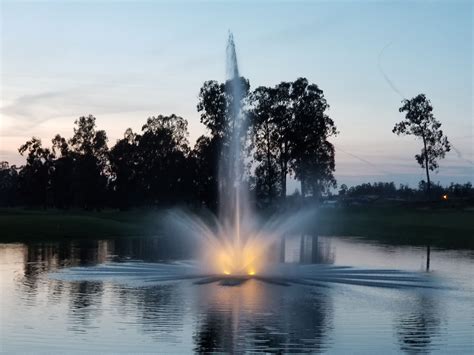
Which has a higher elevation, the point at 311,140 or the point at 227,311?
the point at 311,140

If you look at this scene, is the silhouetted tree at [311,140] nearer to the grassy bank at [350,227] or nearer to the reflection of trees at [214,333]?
the grassy bank at [350,227]

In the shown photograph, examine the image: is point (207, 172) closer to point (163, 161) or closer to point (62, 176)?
point (163, 161)

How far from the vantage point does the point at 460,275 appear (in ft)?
89.5

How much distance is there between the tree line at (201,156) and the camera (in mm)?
84750

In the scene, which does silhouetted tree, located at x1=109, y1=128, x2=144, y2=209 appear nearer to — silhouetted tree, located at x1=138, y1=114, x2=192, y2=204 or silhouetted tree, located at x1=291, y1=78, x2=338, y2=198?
silhouetted tree, located at x1=138, y1=114, x2=192, y2=204

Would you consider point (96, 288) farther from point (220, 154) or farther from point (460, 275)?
point (220, 154)

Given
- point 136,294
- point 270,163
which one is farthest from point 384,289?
point 270,163

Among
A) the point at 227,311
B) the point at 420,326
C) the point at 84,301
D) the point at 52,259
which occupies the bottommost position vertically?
the point at 420,326

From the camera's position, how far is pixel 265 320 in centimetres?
1658

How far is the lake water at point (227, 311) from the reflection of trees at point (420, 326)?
2 cm

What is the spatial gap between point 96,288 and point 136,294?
183 centimetres

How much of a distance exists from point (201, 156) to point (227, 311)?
71.8 m

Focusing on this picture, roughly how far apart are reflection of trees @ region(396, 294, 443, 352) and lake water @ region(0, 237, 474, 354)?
0.02 meters

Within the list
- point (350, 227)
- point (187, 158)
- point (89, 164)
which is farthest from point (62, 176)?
point (350, 227)
